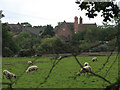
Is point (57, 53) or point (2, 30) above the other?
point (57, 53)

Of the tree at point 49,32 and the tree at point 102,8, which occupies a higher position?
the tree at point 102,8

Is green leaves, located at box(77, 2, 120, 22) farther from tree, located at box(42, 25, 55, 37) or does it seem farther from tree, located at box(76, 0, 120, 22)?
tree, located at box(42, 25, 55, 37)

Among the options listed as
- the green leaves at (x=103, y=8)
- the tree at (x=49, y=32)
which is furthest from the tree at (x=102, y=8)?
the tree at (x=49, y=32)

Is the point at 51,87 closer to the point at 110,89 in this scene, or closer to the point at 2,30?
the point at 110,89

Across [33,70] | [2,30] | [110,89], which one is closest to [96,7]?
[110,89]

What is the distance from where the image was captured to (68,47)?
6.64 ft

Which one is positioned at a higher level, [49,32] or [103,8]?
[103,8]

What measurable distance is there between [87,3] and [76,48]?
65 cm

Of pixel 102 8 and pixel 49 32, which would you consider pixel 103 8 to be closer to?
pixel 102 8

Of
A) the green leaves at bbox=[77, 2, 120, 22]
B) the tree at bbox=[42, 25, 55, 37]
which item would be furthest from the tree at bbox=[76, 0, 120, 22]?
the tree at bbox=[42, 25, 55, 37]

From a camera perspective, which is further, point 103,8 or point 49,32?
point 49,32

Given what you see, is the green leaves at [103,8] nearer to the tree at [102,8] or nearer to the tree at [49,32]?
the tree at [102,8]

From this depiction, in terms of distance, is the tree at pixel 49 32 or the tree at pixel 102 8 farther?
the tree at pixel 49 32

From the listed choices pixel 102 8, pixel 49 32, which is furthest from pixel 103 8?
pixel 49 32
